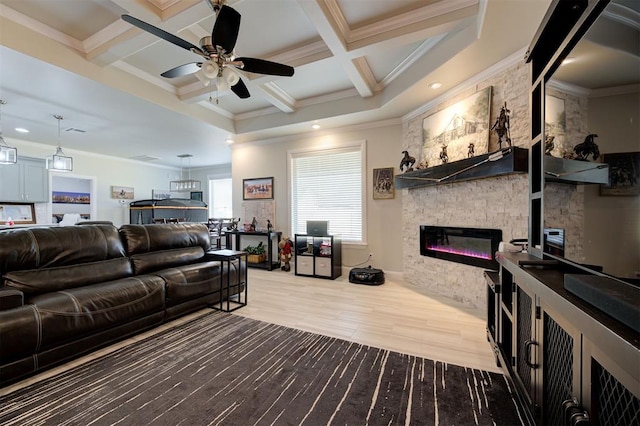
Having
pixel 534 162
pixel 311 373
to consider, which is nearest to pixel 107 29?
pixel 311 373

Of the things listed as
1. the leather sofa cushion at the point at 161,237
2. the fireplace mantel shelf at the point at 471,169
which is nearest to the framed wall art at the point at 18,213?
the leather sofa cushion at the point at 161,237

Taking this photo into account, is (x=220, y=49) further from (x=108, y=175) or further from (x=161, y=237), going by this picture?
(x=108, y=175)

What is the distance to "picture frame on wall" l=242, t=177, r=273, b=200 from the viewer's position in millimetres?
5891

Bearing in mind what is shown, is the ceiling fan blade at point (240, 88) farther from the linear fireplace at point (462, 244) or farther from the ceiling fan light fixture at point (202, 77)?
the linear fireplace at point (462, 244)

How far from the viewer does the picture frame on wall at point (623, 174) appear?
931mm

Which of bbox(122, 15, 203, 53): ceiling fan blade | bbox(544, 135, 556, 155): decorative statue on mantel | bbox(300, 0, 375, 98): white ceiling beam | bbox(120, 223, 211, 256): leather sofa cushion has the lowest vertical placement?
bbox(120, 223, 211, 256): leather sofa cushion

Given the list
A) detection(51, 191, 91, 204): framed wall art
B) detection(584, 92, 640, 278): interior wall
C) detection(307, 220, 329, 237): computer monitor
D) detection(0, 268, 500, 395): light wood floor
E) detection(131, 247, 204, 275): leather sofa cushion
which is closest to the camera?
detection(584, 92, 640, 278): interior wall

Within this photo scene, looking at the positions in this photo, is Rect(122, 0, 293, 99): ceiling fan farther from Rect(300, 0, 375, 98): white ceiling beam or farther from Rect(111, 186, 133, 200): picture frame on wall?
Rect(111, 186, 133, 200): picture frame on wall

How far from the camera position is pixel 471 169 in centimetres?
308

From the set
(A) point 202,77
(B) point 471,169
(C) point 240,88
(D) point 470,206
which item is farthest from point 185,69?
(D) point 470,206

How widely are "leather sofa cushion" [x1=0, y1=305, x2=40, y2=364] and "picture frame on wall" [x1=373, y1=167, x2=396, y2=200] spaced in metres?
4.36

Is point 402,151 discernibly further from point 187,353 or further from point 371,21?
point 187,353

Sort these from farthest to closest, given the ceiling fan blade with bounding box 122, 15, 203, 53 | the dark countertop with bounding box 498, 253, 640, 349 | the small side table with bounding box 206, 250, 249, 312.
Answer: the small side table with bounding box 206, 250, 249, 312 < the ceiling fan blade with bounding box 122, 15, 203, 53 < the dark countertop with bounding box 498, 253, 640, 349

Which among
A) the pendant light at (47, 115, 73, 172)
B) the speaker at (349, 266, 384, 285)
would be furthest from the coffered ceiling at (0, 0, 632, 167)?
the speaker at (349, 266, 384, 285)
